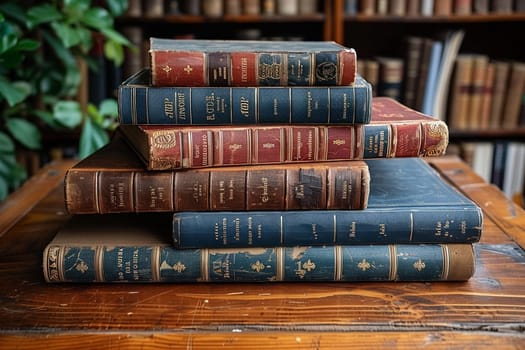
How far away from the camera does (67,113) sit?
1673 mm

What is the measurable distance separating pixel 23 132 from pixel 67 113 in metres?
0.12

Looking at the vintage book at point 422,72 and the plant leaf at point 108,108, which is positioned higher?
the vintage book at point 422,72

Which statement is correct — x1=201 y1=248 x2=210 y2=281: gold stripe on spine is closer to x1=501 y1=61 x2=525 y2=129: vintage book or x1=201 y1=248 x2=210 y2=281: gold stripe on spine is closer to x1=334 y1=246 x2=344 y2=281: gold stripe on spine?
x1=334 y1=246 x2=344 y2=281: gold stripe on spine

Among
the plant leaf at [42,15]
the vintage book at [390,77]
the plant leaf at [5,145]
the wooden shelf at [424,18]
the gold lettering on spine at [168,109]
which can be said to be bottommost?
the plant leaf at [5,145]

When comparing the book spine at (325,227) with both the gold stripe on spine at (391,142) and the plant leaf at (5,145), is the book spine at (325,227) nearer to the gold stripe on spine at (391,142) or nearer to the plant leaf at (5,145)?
the gold stripe on spine at (391,142)

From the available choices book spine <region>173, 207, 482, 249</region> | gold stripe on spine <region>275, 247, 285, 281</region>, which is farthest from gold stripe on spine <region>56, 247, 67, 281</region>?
gold stripe on spine <region>275, 247, 285, 281</region>

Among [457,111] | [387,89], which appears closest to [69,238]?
[387,89]

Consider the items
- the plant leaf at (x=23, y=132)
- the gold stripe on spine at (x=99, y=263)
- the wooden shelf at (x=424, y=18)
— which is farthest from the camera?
the wooden shelf at (x=424, y=18)

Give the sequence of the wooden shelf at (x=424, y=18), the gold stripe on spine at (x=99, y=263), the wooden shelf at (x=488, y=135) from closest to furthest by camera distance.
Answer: the gold stripe on spine at (x=99, y=263)
the wooden shelf at (x=424, y=18)
the wooden shelf at (x=488, y=135)

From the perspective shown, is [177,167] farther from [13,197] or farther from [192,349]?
[13,197]

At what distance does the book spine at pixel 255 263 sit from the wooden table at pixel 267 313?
1cm

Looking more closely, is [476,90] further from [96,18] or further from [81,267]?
[81,267]

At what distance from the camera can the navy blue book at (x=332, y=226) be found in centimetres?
71

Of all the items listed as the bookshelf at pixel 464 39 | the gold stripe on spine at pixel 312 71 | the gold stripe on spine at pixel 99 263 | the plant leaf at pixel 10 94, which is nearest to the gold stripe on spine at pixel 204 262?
the gold stripe on spine at pixel 99 263
